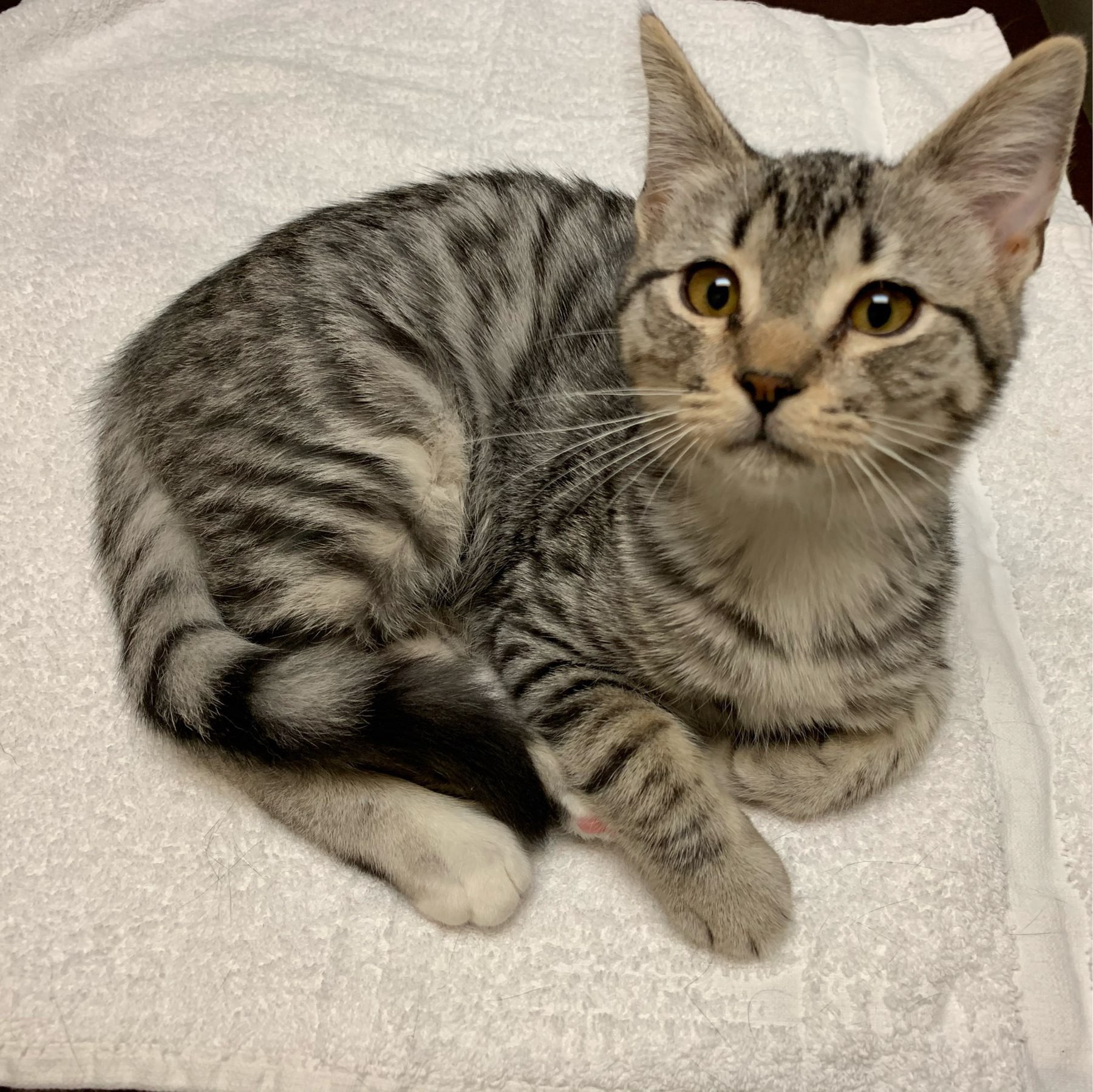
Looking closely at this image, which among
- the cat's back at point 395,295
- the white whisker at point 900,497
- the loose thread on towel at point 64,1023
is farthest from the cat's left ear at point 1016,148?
the loose thread on towel at point 64,1023

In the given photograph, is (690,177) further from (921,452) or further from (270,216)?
(270,216)

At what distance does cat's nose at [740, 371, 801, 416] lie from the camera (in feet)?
2.25

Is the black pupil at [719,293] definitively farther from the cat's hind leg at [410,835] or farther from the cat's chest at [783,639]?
the cat's hind leg at [410,835]

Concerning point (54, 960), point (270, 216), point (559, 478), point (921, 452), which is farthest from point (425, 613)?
point (270, 216)


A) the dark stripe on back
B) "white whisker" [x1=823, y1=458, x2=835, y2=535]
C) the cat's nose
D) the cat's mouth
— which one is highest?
the dark stripe on back

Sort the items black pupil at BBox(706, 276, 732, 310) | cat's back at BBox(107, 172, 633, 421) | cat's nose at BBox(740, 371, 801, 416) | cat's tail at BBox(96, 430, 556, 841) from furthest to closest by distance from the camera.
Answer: cat's back at BBox(107, 172, 633, 421) < cat's tail at BBox(96, 430, 556, 841) < black pupil at BBox(706, 276, 732, 310) < cat's nose at BBox(740, 371, 801, 416)

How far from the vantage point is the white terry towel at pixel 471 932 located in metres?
0.83

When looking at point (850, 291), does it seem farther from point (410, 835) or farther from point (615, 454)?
point (410, 835)

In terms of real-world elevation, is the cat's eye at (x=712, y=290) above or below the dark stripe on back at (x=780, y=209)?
below

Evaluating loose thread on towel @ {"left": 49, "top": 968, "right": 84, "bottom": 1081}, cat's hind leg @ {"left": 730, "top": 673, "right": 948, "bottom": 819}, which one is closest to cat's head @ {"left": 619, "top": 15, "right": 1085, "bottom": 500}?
cat's hind leg @ {"left": 730, "top": 673, "right": 948, "bottom": 819}

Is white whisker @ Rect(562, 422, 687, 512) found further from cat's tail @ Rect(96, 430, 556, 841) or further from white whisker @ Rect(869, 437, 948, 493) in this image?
cat's tail @ Rect(96, 430, 556, 841)

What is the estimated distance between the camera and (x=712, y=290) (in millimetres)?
794

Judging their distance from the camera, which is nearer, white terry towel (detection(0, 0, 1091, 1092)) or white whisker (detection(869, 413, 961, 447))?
white whisker (detection(869, 413, 961, 447))

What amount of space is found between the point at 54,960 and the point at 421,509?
0.60 metres
